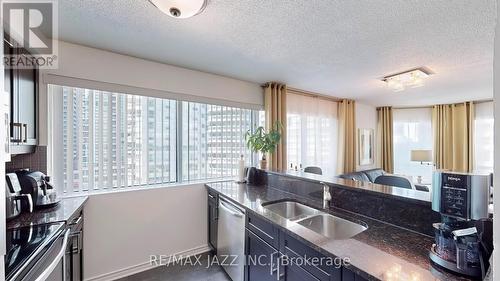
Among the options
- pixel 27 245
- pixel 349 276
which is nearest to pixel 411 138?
pixel 349 276

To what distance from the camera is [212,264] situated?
248 centimetres

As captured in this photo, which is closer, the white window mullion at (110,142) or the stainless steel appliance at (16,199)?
the stainless steel appliance at (16,199)

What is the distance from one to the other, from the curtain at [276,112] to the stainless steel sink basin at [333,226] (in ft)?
4.84

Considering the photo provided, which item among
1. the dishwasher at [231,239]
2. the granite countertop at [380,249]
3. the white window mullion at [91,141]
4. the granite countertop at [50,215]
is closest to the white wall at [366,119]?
the dishwasher at [231,239]

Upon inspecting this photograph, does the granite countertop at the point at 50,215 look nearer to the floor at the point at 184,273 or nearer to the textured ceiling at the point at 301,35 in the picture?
the floor at the point at 184,273

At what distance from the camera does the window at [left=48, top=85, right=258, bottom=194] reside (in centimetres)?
212

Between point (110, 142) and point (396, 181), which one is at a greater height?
point (110, 142)

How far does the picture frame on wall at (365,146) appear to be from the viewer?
193 inches

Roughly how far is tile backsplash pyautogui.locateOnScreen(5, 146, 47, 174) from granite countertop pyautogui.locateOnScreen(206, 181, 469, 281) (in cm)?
192

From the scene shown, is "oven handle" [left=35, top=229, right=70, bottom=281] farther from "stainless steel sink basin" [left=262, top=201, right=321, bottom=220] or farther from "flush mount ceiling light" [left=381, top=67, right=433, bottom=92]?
"flush mount ceiling light" [left=381, top=67, right=433, bottom=92]

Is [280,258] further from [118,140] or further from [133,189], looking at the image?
[118,140]

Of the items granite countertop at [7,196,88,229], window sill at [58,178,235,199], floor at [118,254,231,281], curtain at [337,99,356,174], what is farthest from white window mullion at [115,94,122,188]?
curtain at [337,99,356,174]

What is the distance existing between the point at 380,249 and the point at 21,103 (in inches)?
101

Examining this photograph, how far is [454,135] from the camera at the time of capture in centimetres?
487
